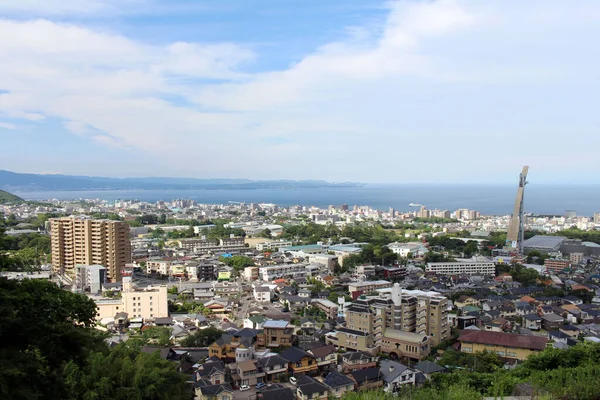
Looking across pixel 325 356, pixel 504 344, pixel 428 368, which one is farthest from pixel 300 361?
pixel 504 344

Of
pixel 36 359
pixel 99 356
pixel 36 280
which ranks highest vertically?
pixel 36 280

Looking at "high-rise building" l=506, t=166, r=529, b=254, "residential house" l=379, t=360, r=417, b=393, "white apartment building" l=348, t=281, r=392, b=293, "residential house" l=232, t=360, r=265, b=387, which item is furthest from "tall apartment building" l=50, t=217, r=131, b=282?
"high-rise building" l=506, t=166, r=529, b=254

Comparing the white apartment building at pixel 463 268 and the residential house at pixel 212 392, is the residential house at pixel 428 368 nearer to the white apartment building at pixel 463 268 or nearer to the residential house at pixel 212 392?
the residential house at pixel 212 392

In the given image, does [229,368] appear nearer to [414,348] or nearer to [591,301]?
[414,348]

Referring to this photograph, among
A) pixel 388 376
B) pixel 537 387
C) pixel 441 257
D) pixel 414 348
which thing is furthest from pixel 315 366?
pixel 441 257

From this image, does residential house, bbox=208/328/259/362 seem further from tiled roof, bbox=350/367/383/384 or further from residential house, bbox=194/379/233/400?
tiled roof, bbox=350/367/383/384

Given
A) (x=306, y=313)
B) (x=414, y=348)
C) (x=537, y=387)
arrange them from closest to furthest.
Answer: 1. (x=537, y=387)
2. (x=414, y=348)
3. (x=306, y=313)

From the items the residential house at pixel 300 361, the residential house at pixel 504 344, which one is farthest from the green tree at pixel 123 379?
the residential house at pixel 504 344

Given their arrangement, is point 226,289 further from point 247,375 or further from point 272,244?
point 272,244
